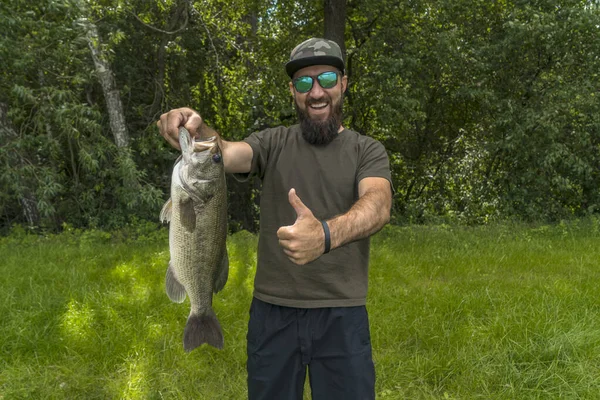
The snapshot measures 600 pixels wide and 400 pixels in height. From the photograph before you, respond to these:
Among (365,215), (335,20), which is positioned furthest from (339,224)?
→ (335,20)

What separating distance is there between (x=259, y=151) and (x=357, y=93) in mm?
10219

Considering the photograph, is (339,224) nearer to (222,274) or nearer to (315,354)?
(222,274)

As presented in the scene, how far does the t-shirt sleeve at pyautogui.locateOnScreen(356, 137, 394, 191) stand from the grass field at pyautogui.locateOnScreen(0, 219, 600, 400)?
2068mm

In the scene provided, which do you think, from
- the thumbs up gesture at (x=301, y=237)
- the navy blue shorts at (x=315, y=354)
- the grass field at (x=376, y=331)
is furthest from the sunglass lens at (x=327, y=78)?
the grass field at (x=376, y=331)

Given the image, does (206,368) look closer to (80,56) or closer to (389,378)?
A: (389,378)

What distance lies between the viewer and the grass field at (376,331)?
151 inches

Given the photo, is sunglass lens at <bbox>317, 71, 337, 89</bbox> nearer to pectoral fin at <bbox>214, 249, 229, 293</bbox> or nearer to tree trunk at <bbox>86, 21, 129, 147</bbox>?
pectoral fin at <bbox>214, 249, 229, 293</bbox>

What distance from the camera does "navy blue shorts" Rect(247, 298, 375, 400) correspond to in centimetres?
251

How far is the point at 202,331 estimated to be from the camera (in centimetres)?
245

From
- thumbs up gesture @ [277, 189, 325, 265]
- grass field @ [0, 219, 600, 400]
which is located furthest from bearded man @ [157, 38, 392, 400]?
grass field @ [0, 219, 600, 400]

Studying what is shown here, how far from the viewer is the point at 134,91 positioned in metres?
12.6

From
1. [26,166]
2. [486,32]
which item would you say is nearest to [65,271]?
[26,166]

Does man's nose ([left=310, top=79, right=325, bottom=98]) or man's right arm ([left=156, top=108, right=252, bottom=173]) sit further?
man's nose ([left=310, top=79, right=325, bottom=98])

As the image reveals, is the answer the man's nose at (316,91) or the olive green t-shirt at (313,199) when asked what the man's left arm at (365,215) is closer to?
the olive green t-shirt at (313,199)
